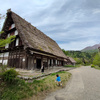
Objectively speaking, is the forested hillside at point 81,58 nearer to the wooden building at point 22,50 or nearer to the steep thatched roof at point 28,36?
the steep thatched roof at point 28,36

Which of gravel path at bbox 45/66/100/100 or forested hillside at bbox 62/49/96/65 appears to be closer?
gravel path at bbox 45/66/100/100

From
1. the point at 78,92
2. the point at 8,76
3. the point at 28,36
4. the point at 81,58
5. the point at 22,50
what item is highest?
the point at 28,36

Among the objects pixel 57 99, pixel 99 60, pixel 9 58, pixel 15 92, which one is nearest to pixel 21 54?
pixel 9 58

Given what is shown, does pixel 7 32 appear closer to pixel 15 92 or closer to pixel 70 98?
pixel 15 92

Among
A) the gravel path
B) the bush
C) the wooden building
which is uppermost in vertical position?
the wooden building

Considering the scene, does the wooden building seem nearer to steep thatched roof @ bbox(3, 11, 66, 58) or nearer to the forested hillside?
steep thatched roof @ bbox(3, 11, 66, 58)

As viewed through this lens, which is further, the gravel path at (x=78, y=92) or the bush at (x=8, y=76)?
the bush at (x=8, y=76)

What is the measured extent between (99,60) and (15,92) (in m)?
28.6

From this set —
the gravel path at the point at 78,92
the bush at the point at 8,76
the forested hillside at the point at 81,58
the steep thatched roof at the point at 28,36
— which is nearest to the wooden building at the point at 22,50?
the steep thatched roof at the point at 28,36

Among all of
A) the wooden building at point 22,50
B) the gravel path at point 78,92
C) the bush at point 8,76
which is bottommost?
the gravel path at point 78,92

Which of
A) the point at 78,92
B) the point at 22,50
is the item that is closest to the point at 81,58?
the point at 22,50

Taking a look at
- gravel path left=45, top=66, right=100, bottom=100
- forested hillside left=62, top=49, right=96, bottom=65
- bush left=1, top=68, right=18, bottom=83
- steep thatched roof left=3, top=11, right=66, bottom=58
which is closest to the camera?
gravel path left=45, top=66, right=100, bottom=100

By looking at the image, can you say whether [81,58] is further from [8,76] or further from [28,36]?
[8,76]

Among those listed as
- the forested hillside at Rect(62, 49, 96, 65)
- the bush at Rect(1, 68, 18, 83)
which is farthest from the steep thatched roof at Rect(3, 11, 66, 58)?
the forested hillside at Rect(62, 49, 96, 65)
